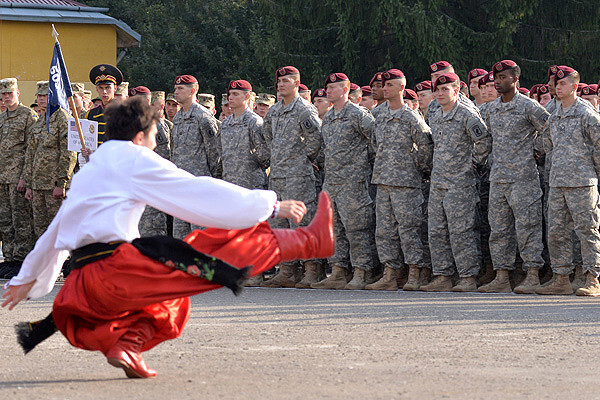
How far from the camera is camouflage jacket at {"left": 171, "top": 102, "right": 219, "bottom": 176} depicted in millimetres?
13594

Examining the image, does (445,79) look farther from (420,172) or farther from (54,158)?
(54,158)

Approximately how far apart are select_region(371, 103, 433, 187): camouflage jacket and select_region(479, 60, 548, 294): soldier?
741 mm

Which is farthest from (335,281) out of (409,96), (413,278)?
(409,96)

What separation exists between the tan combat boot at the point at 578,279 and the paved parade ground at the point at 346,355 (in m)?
0.76

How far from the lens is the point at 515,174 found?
37.6 ft

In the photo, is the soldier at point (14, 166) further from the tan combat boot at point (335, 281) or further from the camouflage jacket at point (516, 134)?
the camouflage jacket at point (516, 134)

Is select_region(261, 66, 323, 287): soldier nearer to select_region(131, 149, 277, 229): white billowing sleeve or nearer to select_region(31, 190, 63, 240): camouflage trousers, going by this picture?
select_region(31, 190, 63, 240): camouflage trousers

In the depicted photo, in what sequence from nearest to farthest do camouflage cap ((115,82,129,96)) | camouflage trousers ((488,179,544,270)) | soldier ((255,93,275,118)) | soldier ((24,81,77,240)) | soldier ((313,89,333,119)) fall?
camouflage trousers ((488,179,544,270)) → soldier ((24,81,77,240)) → soldier ((313,89,333,119)) → camouflage cap ((115,82,129,96)) → soldier ((255,93,275,118))

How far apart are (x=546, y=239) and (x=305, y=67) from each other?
19036 millimetres

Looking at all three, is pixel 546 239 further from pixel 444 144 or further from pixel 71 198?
pixel 71 198

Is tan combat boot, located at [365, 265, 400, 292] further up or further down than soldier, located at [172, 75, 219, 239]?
further down

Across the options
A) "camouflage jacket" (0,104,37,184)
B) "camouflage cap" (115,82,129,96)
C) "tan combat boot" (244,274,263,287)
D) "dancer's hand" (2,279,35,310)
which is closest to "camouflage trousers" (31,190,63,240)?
"camouflage jacket" (0,104,37,184)

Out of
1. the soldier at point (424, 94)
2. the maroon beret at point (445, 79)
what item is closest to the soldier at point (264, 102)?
the soldier at point (424, 94)

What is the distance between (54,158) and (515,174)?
219 inches
